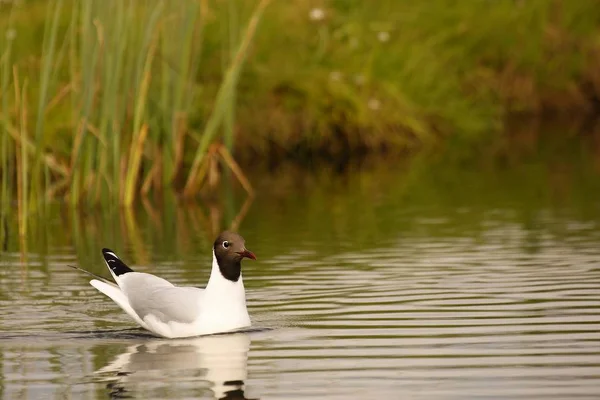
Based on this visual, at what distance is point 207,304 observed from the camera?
9602 millimetres

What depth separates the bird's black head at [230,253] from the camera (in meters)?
9.71

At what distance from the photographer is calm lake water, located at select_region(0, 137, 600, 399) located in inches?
321

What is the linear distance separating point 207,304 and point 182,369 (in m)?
1.02

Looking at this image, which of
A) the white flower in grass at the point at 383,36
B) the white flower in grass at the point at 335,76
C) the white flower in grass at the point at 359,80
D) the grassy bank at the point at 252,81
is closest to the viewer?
the grassy bank at the point at 252,81

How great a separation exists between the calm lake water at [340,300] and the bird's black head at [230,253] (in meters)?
Result: 0.38

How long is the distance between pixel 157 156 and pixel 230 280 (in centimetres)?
934

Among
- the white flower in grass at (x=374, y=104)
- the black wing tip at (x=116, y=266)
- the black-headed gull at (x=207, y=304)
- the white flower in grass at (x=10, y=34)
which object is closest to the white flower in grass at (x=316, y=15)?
the white flower in grass at (x=374, y=104)

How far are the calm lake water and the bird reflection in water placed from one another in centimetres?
1

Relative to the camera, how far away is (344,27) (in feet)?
90.1

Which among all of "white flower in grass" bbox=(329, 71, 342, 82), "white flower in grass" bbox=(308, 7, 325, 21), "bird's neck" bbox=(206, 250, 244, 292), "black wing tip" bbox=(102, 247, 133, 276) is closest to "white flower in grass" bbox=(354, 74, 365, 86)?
"white flower in grass" bbox=(329, 71, 342, 82)

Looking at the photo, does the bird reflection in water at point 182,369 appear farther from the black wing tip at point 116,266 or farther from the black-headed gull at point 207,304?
the black wing tip at point 116,266

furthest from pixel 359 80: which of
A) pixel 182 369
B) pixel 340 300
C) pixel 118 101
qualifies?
pixel 182 369

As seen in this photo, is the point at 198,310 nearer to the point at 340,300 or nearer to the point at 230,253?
the point at 230,253

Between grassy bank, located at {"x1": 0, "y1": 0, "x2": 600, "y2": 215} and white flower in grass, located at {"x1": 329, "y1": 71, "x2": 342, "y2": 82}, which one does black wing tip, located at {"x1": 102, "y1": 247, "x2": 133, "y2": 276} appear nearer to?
grassy bank, located at {"x1": 0, "y1": 0, "x2": 600, "y2": 215}
